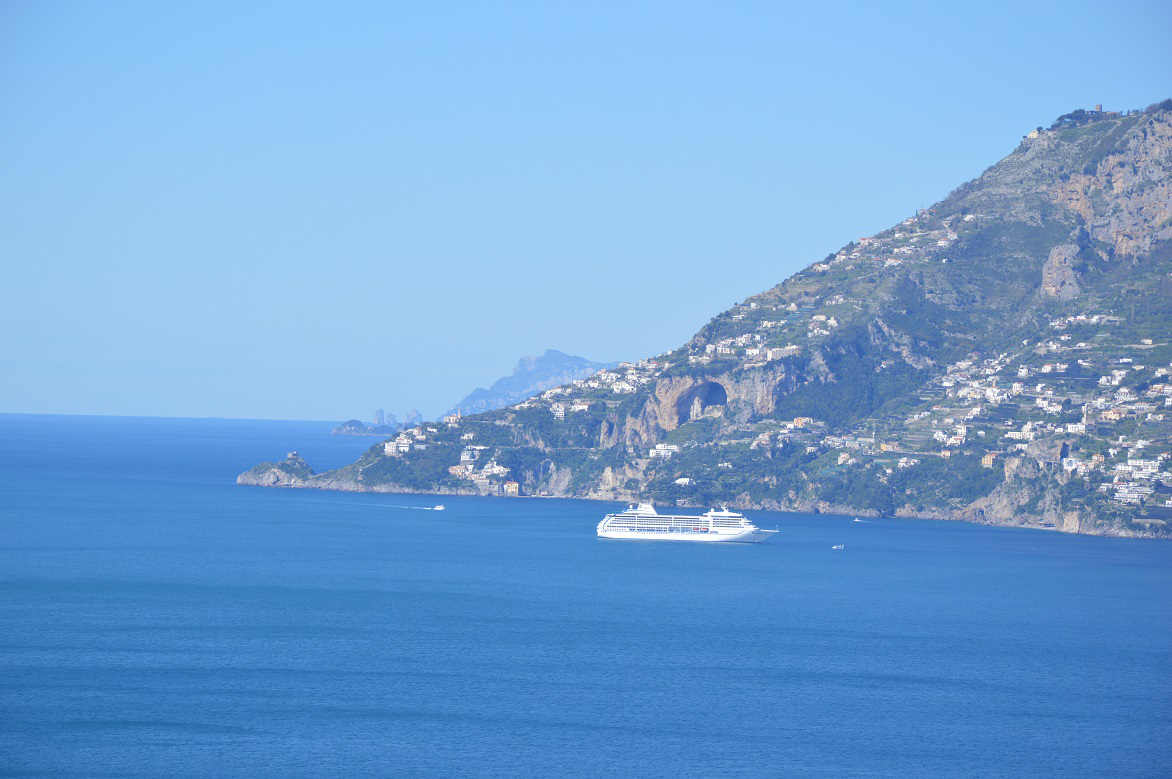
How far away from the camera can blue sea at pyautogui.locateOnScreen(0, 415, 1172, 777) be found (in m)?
47.6

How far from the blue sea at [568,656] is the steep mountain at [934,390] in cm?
1862

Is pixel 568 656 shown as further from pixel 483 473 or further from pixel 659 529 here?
pixel 483 473

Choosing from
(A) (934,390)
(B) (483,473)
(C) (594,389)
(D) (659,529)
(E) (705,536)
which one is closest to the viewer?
(E) (705,536)

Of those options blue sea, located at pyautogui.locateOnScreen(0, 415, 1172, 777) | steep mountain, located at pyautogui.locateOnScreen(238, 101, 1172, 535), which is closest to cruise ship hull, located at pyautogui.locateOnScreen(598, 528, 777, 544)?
blue sea, located at pyautogui.locateOnScreen(0, 415, 1172, 777)

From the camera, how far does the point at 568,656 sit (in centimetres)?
6144

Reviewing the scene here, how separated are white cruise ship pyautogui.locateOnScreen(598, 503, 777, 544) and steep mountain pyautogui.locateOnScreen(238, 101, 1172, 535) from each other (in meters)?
15.5

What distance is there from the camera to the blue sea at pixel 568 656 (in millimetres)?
47562

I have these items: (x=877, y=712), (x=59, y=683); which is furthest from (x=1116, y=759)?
(x=59, y=683)

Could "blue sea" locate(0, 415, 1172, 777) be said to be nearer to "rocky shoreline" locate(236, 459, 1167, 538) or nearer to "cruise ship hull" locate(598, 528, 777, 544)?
"cruise ship hull" locate(598, 528, 777, 544)

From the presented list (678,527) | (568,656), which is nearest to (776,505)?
(678,527)

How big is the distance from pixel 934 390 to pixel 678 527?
137 feet

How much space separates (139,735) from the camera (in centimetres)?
4775

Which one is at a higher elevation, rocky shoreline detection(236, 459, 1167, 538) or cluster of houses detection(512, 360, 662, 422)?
cluster of houses detection(512, 360, 662, 422)

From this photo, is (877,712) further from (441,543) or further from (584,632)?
(441,543)
